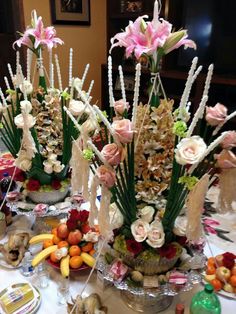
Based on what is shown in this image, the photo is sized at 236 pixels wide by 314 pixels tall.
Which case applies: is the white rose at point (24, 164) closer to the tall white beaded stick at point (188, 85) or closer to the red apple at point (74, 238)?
the red apple at point (74, 238)

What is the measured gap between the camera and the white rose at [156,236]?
711 mm

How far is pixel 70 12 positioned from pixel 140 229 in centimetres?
→ 300

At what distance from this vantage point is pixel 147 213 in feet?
2.42

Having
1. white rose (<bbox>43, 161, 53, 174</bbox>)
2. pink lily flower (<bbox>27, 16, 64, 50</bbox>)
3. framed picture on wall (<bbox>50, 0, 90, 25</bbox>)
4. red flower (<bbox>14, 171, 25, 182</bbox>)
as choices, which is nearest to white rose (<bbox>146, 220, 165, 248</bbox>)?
white rose (<bbox>43, 161, 53, 174</bbox>)

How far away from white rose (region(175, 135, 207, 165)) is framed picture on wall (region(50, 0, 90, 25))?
2.89 m

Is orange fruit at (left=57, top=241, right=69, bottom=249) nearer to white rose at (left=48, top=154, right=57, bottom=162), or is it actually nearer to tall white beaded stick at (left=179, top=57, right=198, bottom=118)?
white rose at (left=48, top=154, right=57, bottom=162)

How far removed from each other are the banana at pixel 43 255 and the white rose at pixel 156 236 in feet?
1.10

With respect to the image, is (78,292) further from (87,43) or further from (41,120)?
(87,43)

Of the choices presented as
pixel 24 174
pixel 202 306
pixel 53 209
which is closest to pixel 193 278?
pixel 202 306

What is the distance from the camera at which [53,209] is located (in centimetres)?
107

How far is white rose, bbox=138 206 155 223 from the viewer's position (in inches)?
29.0

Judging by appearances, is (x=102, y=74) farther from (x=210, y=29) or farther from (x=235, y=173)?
(x=235, y=173)

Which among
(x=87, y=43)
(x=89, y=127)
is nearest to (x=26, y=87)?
(x=89, y=127)

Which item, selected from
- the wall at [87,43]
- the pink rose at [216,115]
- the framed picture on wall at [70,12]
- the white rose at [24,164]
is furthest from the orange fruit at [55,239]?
the framed picture on wall at [70,12]
